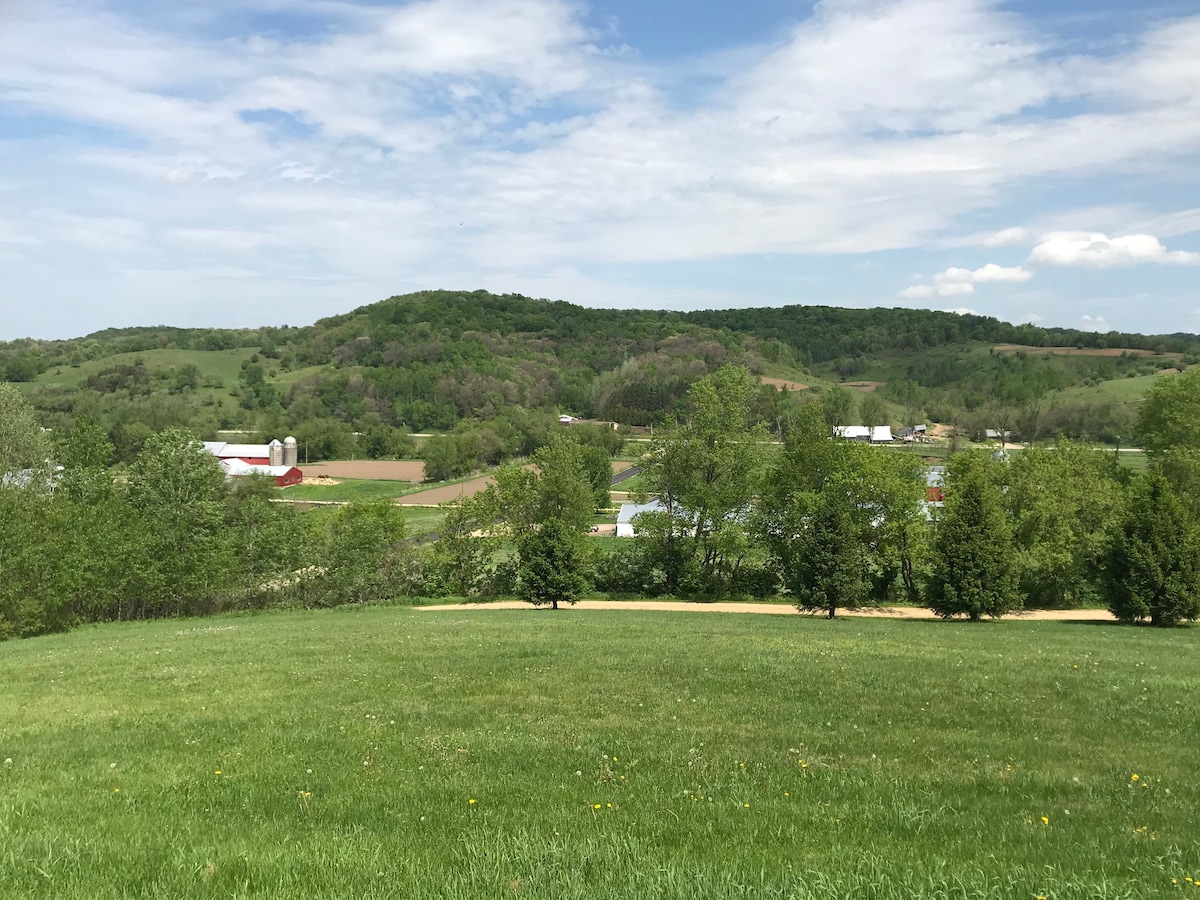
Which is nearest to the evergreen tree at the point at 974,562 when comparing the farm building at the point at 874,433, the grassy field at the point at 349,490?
the grassy field at the point at 349,490

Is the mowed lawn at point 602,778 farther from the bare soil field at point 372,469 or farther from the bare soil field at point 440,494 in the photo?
the bare soil field at point 372,469

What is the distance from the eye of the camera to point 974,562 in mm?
30969

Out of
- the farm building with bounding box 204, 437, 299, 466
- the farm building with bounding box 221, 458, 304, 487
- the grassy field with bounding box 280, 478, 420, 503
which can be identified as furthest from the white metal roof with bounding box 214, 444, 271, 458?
the grassy field with bounding box 280, 478, 420, 503

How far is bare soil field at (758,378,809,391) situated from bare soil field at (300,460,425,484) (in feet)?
277

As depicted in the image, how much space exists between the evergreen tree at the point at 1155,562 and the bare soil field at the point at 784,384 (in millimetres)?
149813

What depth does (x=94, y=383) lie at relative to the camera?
16738cm

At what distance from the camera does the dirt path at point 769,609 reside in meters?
34.4

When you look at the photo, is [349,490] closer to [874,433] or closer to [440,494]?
[440,494]

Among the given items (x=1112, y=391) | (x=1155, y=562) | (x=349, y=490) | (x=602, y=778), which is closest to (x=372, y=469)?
(x=349, y=490)

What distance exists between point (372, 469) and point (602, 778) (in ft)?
447

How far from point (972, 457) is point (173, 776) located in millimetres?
38481

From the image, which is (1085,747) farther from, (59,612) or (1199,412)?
(1199,412)

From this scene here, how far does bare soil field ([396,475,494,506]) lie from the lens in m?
102

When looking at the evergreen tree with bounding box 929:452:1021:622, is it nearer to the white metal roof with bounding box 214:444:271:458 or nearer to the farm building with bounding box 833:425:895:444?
the white metal roof with bounding box 214:444:271:458
